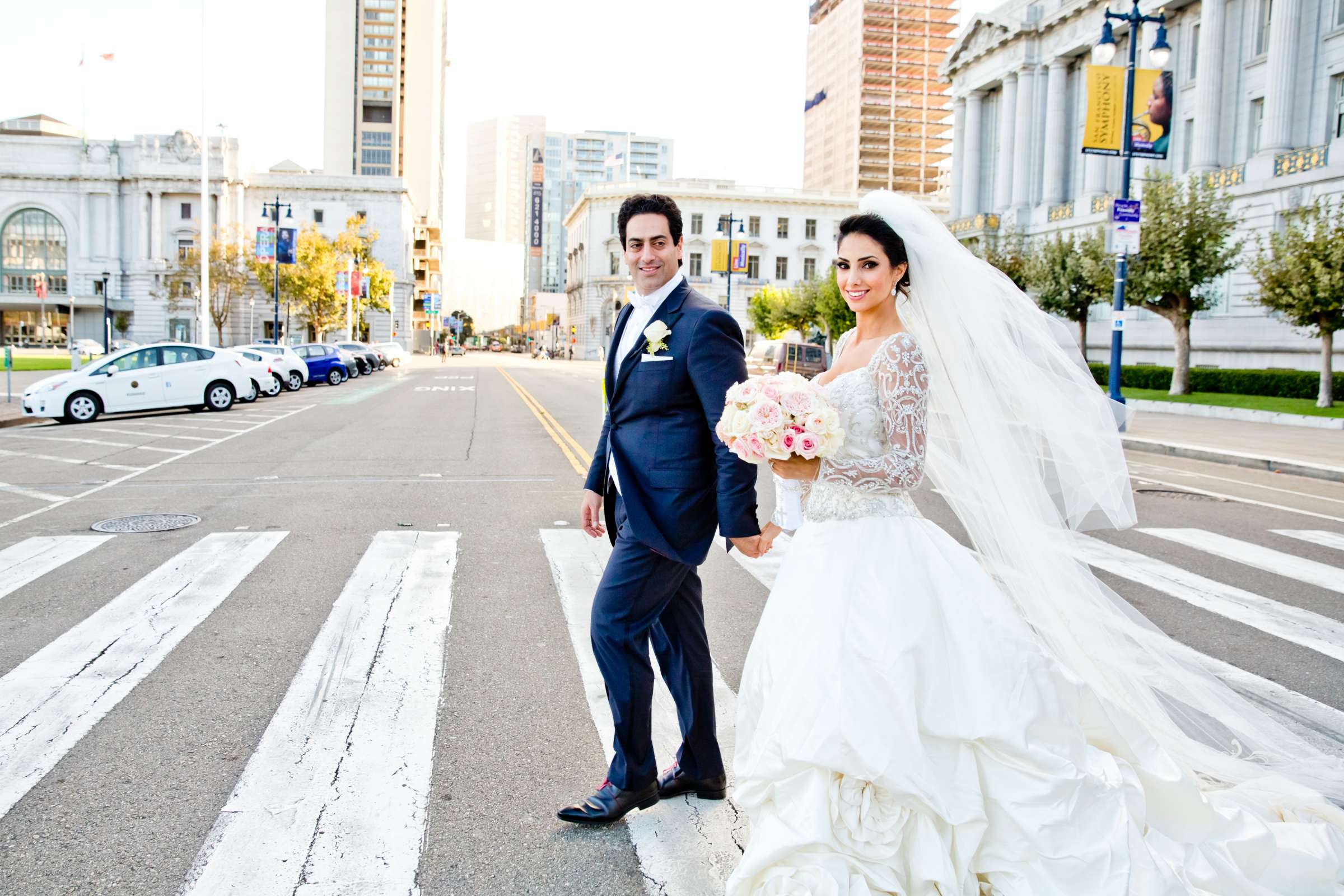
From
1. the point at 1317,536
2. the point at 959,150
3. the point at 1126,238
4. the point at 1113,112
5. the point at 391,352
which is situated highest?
the point at 959,150

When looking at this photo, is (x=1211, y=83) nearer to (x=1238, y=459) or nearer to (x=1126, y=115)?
(x=1126, y=115)

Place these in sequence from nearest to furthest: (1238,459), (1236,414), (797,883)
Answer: (797,883)
(1238,459)
(1236,414)

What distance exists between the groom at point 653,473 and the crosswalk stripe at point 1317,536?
799cm

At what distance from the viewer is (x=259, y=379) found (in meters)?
27.1

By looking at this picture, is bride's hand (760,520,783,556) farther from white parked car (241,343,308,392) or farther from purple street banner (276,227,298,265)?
purple street banner (276,227,298,265)

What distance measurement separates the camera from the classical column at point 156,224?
88438mm

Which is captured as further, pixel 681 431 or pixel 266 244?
pixel 266 244

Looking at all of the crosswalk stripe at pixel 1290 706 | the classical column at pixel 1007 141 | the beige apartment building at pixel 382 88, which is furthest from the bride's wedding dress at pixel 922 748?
the beige apartment building at pixel 382 88

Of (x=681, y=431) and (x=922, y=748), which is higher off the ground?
(x=681, y=431)

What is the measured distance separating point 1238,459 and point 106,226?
94692 millimetres

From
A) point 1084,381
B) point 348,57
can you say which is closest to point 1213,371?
point 1084,381

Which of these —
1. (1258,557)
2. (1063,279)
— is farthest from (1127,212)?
(1258,557)

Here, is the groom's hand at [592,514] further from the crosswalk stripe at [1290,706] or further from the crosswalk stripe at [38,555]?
the crosswalk stripe at [38,555]

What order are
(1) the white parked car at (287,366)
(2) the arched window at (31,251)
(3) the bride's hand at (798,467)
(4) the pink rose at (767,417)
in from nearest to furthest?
(4) the pink rose at (767,417)
(3) the bride's hand at (798,467)
(1) the white parked car at (287,366)
(2) the arched window at (31,251)
